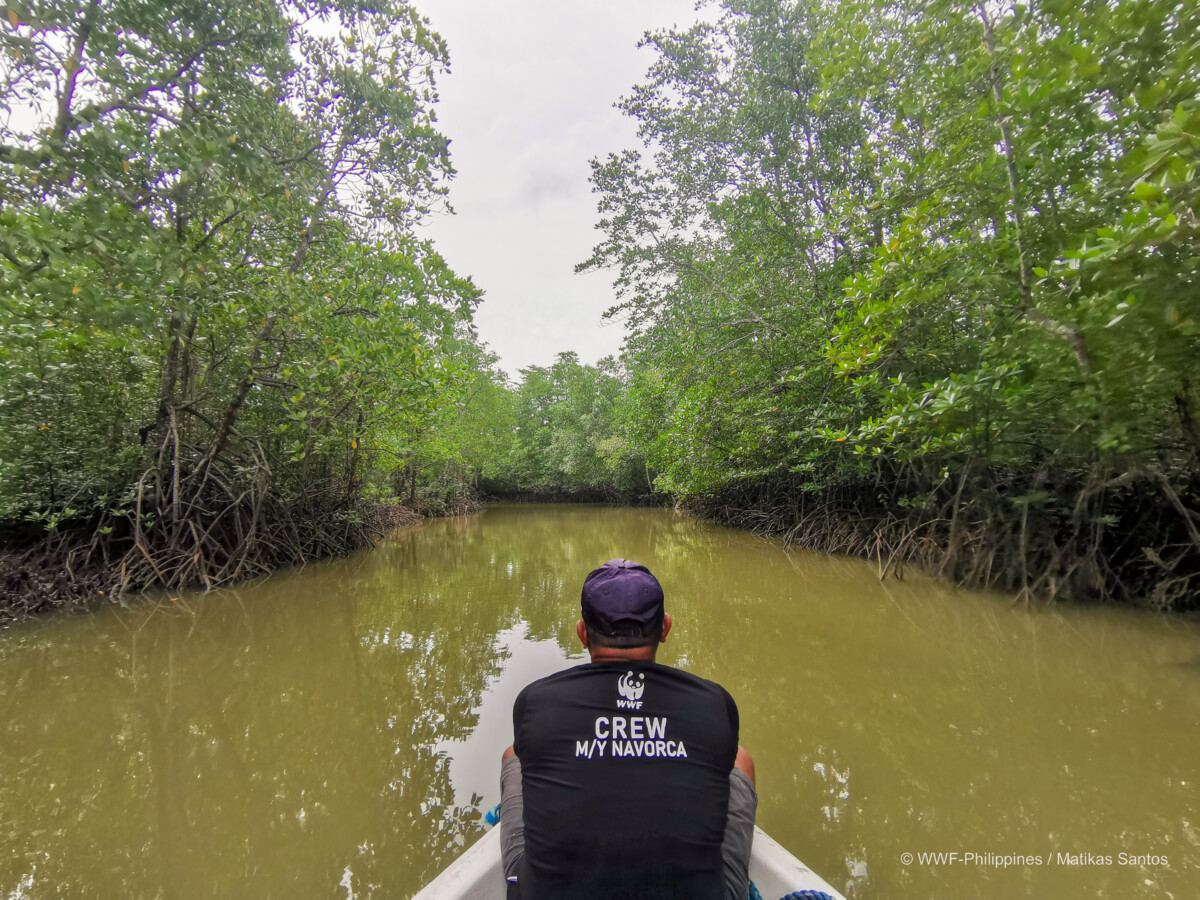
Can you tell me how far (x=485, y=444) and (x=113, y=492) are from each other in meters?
15.8

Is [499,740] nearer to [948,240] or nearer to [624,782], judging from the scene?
[624,782]

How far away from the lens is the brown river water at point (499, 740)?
1846 millimetres

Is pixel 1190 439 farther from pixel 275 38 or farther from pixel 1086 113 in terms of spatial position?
pixel 275 38

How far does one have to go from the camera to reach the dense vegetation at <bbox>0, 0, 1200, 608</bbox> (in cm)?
324

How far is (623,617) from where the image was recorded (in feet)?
3.87

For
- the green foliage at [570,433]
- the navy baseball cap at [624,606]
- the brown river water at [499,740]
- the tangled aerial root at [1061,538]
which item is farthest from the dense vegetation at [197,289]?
the green foliage at [570,433]

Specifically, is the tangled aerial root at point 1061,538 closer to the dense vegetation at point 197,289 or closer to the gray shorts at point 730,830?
the gray shorts at point 730,830

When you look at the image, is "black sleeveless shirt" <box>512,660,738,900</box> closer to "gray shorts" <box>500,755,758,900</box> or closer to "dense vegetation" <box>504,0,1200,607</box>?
"gray shorts" <box>500,755,758,900</box>

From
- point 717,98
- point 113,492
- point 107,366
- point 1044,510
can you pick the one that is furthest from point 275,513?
point 717,98

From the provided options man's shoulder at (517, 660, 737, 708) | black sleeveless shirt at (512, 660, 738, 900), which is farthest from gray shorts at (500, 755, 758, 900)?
man's shoulder at (517, 660, 737, 708)

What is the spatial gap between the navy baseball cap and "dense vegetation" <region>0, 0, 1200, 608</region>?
3.02 meters

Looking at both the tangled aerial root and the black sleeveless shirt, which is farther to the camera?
the tangled aerial root

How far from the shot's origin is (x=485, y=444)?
71.2 ft

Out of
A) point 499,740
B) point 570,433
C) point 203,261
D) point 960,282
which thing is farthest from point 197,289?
point 570,433
